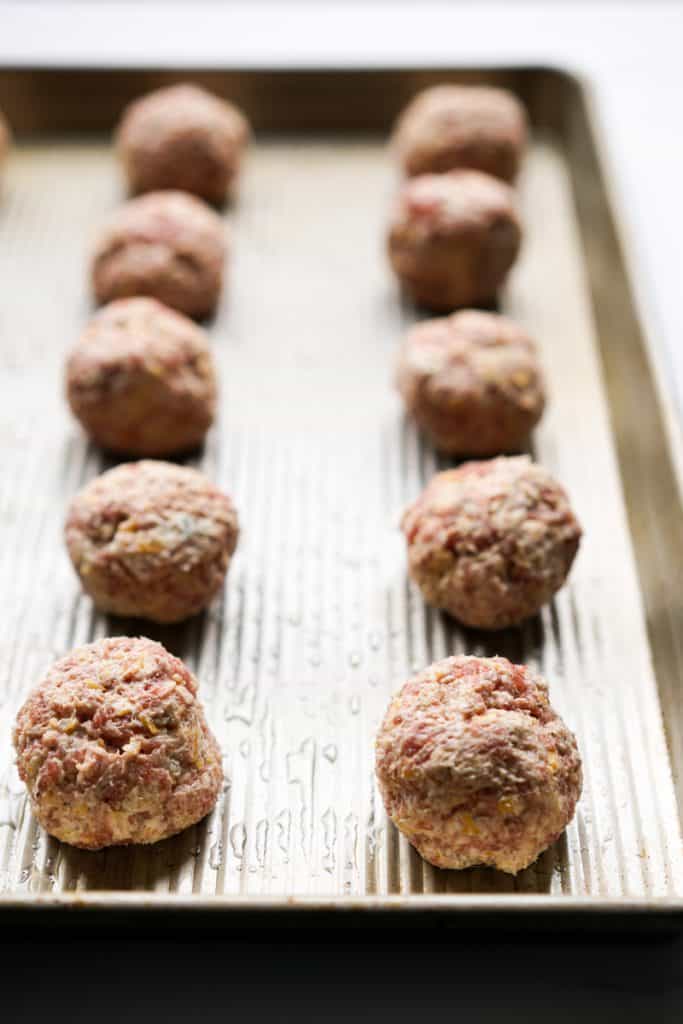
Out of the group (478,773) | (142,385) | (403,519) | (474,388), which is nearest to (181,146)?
(142,385)

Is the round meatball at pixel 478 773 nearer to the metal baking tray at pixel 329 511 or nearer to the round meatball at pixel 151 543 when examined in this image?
the metal baking tray at pixel 329 511

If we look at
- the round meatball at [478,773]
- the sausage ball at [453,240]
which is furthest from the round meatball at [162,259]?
the round meatball at [478,773]

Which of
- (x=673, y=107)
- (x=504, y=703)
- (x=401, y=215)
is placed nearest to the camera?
(x=504, y=703)

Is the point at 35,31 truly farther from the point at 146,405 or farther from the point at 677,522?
the point at 677,522

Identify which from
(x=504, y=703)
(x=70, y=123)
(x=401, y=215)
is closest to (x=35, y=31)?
(x=70, y=123)

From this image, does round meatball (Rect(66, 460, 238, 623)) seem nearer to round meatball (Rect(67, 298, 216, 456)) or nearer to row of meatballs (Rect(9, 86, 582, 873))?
row of meatballs (Rect(9, 86, 582, 873))

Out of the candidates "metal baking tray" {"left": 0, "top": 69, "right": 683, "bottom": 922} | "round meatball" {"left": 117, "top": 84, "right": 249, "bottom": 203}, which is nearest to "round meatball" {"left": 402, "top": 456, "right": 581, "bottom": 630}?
"metal baking tray" {"left": 0, "top": 69, "right": 683, "bottom": 922}

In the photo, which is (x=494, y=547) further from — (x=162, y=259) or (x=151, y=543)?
(x=162, y=259)
